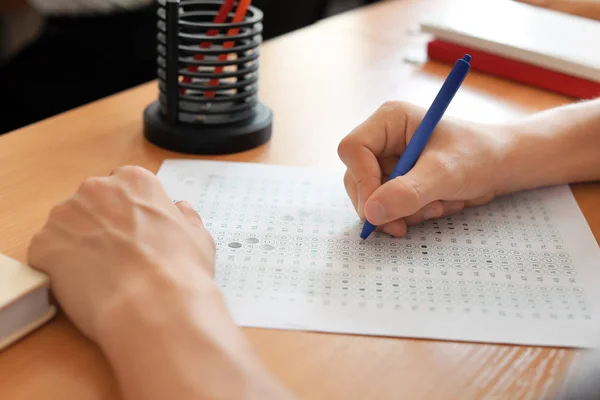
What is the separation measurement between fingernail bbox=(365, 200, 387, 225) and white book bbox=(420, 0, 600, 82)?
1.86 feet

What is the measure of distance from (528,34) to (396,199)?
64cm

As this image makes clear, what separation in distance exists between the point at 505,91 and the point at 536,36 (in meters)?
0.14

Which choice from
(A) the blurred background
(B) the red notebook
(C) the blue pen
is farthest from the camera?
(A) the blurred background

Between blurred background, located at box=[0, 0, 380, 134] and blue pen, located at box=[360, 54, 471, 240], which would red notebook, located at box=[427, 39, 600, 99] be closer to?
blue pen, located at box=[360, 54, 471, 240]

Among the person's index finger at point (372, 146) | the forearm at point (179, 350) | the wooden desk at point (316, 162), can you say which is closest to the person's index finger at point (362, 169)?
the person's index finger at point (372, 146)

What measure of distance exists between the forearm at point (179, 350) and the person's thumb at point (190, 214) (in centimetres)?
14

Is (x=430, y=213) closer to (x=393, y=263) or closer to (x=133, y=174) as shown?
Answer: (x=393, y=263)

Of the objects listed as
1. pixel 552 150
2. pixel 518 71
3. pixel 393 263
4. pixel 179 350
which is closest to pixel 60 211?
pixel 179 350

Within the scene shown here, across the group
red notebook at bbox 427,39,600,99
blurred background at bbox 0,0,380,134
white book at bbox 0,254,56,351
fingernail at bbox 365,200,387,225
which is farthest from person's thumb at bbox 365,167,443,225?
blurred background at bbox 0,0,380,134

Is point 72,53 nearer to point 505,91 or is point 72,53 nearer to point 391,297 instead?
point 505,91

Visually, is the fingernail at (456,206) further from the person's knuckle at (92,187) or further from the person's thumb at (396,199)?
the person's knuckle at (92,187)

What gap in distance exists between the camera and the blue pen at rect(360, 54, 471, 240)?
73 centimetres

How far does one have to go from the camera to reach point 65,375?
0.55 m

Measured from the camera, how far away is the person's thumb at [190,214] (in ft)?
2.26
